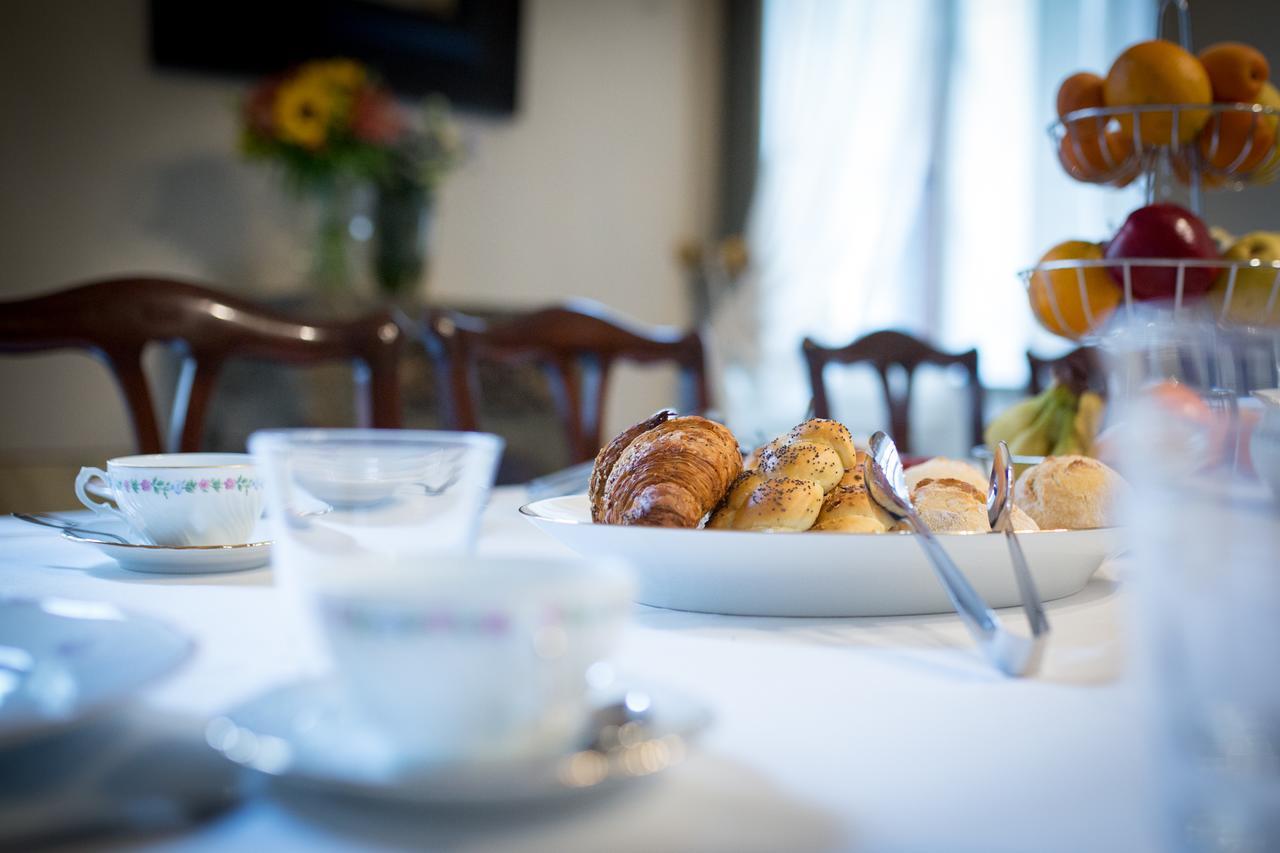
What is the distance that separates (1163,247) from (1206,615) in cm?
79

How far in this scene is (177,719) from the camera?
0.37 meters

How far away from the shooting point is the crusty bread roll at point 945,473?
2.35 ft

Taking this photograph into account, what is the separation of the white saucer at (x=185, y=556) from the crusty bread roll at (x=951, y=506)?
0.40m

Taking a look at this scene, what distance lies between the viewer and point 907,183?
3279mm

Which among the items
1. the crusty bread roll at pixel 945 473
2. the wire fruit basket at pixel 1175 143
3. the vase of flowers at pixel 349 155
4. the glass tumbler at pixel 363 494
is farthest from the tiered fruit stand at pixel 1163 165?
the vase of flowers at pixel 349 155

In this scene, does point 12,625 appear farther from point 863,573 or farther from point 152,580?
point 863,573

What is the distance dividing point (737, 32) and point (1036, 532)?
3658 millimetres

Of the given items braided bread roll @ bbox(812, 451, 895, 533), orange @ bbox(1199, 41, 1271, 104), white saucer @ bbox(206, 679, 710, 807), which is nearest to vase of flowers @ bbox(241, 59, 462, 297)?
orange @ bbox(1199, 41, 1271, 104)

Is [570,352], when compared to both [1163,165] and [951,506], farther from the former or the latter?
[951,506]

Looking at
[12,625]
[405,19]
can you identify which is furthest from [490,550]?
[405,19]

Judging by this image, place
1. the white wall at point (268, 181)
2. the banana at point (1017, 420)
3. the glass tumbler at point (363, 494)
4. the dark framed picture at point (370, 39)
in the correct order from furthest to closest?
1. the dark framed picture at point (370, 39)
2. the white wall at point (268, 181)
3. the banana at point (1017, 420)
4. the glass tumbler at point (363, 494)

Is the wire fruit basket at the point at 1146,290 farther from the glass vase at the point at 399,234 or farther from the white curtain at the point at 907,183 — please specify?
the glass vase at the point at 399,234

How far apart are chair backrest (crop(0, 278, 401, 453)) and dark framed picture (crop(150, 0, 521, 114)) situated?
1841mm

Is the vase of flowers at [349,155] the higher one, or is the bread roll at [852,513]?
the vase of flowers at [349,155]
